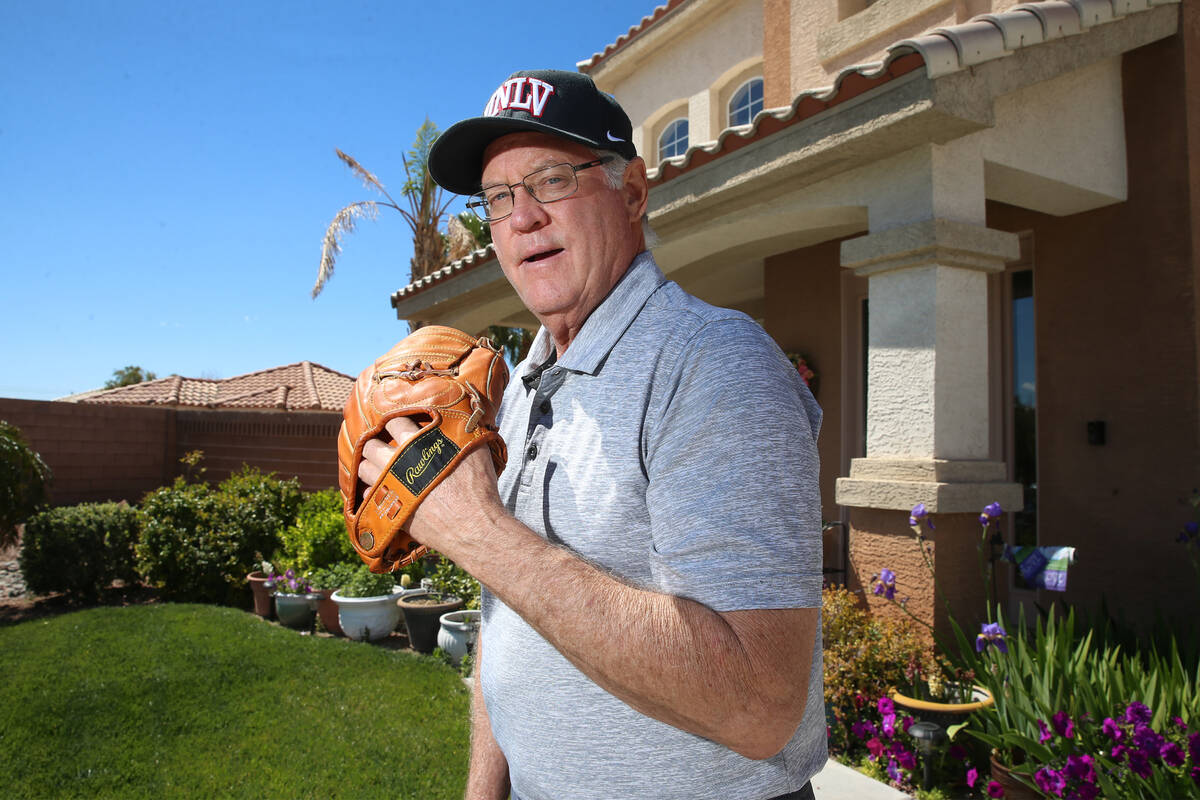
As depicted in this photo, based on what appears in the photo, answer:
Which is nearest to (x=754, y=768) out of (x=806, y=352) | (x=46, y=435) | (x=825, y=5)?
(x=806, y=352)

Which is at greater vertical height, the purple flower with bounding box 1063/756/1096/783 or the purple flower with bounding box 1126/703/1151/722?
the purple flower with bounding box 1126/703/1151/722

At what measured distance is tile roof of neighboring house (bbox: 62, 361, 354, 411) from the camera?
14.7m

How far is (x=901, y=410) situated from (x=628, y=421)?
3712 mm

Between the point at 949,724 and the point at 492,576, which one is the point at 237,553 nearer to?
the point at 949,724

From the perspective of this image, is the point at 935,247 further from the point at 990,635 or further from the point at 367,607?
the point at 367,607

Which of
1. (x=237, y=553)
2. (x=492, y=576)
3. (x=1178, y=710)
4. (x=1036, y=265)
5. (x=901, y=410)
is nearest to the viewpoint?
(x=492, y=576)

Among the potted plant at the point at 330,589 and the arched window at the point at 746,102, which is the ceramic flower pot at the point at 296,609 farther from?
the arched window at the point at 746,102

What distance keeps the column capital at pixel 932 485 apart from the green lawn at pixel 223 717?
273 cm

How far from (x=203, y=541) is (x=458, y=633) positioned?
4243mm

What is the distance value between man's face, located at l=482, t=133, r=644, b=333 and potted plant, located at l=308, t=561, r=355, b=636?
6709 millimetres

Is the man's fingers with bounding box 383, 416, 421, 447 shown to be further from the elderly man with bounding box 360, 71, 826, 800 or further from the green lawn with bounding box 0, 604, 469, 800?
the green lawn with bounding box 0, 604, 469, 800

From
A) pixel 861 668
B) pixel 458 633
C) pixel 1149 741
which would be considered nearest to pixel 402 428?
pixel 1149 741

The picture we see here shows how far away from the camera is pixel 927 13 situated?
19.7 ft

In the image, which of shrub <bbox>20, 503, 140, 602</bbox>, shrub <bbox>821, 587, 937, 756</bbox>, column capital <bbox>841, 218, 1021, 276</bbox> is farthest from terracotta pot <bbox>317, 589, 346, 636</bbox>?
column capital <bbox>841, 218, 1021, 276</bbox>
